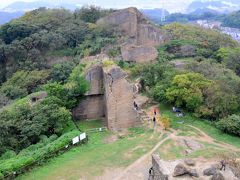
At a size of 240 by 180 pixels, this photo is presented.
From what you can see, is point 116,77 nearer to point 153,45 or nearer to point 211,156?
point 211,156

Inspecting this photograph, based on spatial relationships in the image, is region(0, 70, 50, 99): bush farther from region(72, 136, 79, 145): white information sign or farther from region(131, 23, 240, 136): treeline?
region(72, 136, 79, 145): white information sign

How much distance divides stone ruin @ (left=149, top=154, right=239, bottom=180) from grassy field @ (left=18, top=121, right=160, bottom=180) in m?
4.09

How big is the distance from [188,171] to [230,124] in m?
10.4

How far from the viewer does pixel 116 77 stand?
2833 cm

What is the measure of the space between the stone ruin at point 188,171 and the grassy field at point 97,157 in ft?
13.4

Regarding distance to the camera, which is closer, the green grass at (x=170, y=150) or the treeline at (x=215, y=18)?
the green grass at (x=170, y=150)

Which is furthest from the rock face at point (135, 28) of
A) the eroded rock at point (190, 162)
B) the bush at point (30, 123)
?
the eroded rock at point (190, 162)

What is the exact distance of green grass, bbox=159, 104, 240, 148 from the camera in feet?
90.4

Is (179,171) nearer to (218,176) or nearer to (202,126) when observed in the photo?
(218,176)

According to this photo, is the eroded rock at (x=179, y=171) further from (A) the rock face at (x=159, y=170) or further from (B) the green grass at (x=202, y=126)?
(B) the green grass at (x=202, y=126)

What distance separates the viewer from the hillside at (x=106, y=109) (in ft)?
77.8

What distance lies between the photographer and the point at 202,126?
96.8ft

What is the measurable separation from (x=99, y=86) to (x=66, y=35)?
20.2 m

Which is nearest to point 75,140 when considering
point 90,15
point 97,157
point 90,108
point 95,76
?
point 97,157
